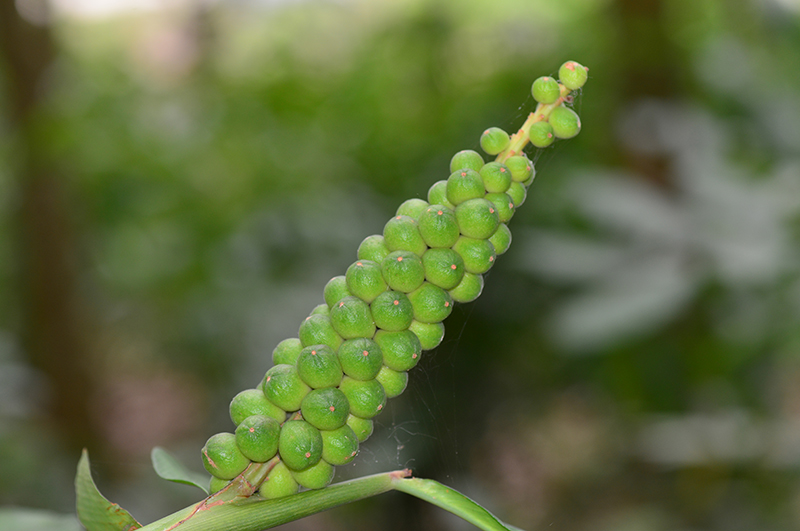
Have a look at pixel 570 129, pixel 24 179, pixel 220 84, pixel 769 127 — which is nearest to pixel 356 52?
pixel 220 84

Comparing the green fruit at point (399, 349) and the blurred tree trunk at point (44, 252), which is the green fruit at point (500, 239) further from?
the blurred tree trunk at point (44, 252)

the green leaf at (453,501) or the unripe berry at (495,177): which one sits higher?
the unripe berry at (495,177)

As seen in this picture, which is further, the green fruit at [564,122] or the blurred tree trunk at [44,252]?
the blurred tree trunk at [44,252]

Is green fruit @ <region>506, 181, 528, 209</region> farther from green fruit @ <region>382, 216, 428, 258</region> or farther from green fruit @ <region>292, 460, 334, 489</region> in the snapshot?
green fruit @ <region>292, 460, 334, 489</region>

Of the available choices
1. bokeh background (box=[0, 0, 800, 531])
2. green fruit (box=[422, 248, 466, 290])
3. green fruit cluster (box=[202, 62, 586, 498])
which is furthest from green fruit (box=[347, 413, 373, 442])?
bokeh background (box=[0, 0, 800, 531])

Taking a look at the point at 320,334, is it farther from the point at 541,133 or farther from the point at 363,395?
the point at 541,133

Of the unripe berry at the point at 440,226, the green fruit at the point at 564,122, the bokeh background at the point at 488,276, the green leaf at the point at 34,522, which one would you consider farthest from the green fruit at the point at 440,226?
the bokeh background at the point at 488,276

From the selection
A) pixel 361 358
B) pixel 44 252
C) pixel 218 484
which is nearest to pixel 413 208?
pixel 361 358
